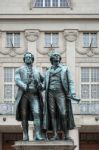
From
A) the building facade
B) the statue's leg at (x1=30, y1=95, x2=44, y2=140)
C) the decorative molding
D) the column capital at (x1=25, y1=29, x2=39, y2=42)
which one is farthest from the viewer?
the decorative molding

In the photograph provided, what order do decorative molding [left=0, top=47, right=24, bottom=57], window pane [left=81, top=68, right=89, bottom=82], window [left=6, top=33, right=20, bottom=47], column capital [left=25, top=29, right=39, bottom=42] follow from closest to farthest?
1. window pane [left=81, top=68, right=89, bottom=82]
2. column capital [left=25, top=29, right=39, bottom=42]
3. decorative molding [left=0, top=47, right=24, bottom=57]
4. window [left=6, top=33, right=20, bottom=47]

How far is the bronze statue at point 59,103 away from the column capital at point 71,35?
34.5 m

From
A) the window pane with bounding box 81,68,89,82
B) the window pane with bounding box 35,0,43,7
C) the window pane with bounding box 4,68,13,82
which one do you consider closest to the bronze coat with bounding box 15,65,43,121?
the window pane with bounding box 81,68,89,82

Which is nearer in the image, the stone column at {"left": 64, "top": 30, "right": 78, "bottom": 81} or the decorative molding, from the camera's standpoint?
the stone column at {"left": 64, "top": 30, "right": 78, "bottom": 81}

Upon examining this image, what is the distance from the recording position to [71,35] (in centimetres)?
4884

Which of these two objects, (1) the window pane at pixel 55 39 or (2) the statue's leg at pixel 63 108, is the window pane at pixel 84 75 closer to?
(1) the window pane at pixel 55 39

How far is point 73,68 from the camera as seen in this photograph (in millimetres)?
48156

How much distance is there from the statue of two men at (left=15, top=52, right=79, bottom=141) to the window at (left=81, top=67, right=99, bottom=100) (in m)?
33.5

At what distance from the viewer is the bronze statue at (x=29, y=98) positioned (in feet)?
46.2

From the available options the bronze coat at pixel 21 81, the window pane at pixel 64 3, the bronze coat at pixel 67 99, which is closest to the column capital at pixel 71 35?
the window pane at pixel 64 3

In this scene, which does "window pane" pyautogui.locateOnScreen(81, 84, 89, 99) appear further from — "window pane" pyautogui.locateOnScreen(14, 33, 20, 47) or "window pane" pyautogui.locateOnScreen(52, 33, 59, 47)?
"window pane" pyautogui.locateOnScreen(14, 33, 20, 47)

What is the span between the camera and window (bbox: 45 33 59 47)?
1934 inches

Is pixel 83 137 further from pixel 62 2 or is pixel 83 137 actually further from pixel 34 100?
pixel 34 100

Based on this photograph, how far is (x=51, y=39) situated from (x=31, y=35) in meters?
1.59
